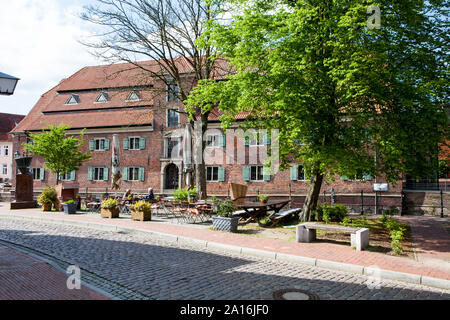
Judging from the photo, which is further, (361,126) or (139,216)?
(139,216)

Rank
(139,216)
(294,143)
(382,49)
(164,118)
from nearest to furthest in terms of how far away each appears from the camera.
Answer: (382,49), (294,143), (139,216), (164,118)

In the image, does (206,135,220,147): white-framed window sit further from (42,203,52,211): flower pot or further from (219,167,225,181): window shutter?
(42,203,52,211): flower pot

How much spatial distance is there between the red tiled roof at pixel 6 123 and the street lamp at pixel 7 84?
56700mm

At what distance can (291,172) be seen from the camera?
2397cm

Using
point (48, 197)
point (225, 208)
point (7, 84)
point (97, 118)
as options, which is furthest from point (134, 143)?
point (7, 84)

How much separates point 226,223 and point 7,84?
754 centimetres

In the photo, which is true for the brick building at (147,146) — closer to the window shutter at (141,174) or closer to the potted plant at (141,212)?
the window shutter at (141,174)

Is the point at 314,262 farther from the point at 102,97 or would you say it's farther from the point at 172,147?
the point at 102,97

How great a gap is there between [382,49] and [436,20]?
110 inches

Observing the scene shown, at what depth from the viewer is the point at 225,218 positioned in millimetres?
11398

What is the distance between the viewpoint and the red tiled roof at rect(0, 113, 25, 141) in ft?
177

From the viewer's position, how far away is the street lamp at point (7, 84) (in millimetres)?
6430

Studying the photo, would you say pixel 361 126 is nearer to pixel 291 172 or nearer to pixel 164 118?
pixel 291 172
